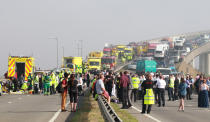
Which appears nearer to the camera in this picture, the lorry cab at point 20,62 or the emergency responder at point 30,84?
the emergency responder at point 30,84

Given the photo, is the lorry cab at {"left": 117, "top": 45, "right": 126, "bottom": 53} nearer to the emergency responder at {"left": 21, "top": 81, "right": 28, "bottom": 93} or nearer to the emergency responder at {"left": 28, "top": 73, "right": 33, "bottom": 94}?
the emergency responder at {"left": 21, "top": 81, "right": 28, "bottom": 93}

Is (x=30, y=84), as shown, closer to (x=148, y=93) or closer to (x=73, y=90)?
(x=73, y=90)

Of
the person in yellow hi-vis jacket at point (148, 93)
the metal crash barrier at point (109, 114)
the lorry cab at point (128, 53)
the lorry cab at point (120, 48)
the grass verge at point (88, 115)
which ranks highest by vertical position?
the lorry cab at point (120, 48)

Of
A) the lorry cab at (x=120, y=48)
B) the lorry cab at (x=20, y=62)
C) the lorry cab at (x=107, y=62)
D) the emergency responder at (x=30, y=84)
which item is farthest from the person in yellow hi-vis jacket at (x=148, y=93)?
the lorry cab at (x=120, y=48)

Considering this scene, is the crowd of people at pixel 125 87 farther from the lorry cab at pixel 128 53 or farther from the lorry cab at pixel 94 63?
the lorry cab at pixel 128 53

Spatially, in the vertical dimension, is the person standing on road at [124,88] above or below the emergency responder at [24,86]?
above

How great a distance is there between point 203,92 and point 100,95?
21.5 feet

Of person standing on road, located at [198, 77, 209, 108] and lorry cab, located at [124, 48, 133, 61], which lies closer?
person standing on road, located at [198, 77, 209, 108]

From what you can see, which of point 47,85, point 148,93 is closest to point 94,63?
point 47,85

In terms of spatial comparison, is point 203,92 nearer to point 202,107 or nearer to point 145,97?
point 202,107

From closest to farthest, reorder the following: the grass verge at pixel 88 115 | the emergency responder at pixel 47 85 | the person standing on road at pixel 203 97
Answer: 1. the grass verge at pixel 88 115
2. the person standing on road at pixel 203 97
3. the emergency responder at pixel 47 85

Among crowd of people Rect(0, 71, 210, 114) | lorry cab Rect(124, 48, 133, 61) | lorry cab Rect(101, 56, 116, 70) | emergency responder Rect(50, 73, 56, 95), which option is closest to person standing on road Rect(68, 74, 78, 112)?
crowd of people Rect(0, 71, 210, 114)

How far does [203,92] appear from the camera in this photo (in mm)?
26312

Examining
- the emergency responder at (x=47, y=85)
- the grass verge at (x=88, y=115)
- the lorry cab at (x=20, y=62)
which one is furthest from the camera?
the lorry cab at (x=20, y=62)
